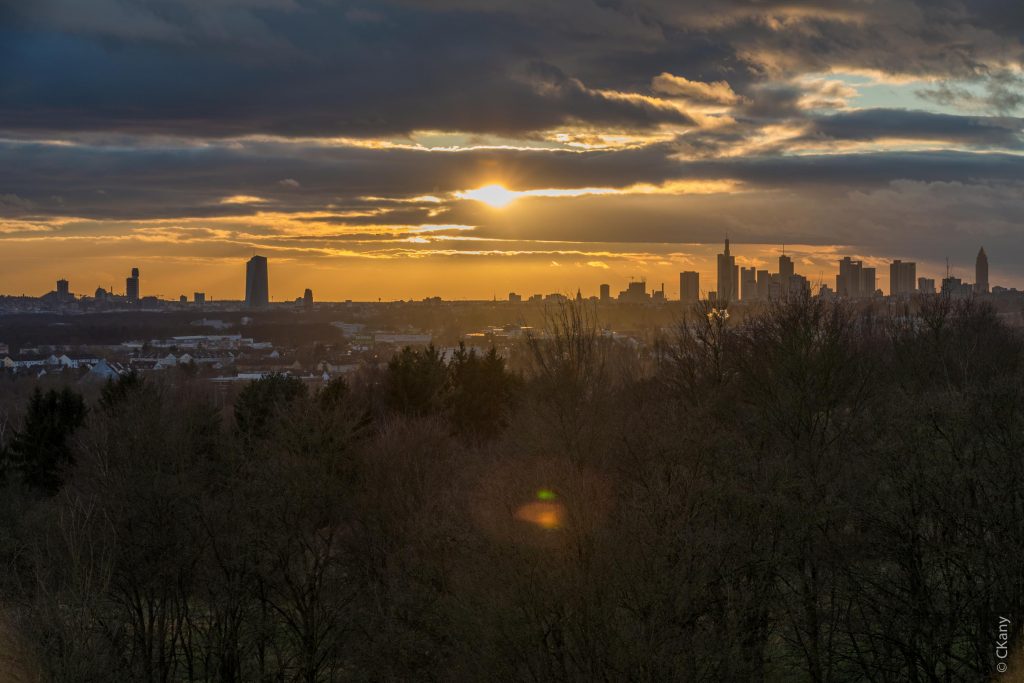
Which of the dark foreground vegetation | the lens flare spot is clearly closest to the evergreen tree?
the dark foreground vegetation

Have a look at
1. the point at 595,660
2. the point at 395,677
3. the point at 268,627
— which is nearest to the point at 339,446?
the point at 268,627

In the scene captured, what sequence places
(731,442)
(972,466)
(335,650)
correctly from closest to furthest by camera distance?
(972,466) → (731,442) → (335,650)

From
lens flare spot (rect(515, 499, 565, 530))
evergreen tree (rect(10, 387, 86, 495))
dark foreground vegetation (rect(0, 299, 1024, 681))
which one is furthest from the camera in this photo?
evergreen tree (rect(10, 387, 86, 495))

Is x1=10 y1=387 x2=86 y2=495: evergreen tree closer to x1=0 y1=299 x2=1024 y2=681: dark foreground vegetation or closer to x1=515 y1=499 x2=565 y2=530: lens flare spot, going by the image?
x1=0 y1=299 x2=1024 y2=681: dark foreground vegetation

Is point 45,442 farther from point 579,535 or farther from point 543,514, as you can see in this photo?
point 579,535

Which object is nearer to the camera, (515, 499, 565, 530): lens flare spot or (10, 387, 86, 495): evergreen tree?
(515, 499, 565, 530): lens flare spot

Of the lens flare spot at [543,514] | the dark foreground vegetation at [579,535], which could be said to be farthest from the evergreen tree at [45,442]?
the lens flare spot at [543,514]

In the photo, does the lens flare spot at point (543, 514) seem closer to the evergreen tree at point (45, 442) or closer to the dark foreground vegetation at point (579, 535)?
the dark foreground vegetation at point (579, 535)

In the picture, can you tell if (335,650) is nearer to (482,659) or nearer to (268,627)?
(268,627)
